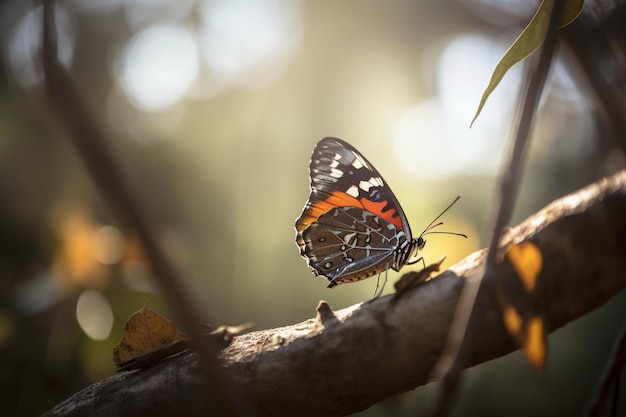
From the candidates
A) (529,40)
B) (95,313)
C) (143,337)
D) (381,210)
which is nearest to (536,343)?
(529,40)

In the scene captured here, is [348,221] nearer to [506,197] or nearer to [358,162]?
[358,162]

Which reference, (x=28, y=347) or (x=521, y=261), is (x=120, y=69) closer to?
(x=28, y=347)

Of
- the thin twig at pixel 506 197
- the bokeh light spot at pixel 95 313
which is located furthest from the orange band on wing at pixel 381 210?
the thin twig at pixel 506 197

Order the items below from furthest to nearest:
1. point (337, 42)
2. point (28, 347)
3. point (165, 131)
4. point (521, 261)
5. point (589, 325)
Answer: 1. point (165, 131)
2. point (337, 42)
3. point (589, 325)
4. point (28, 347)
5. point (521, 261)

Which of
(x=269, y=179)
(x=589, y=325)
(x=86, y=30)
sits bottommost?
(x=589, y=325)

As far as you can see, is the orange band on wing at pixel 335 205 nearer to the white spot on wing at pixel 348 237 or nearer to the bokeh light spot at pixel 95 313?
the white spot on wing at pixel 348 237

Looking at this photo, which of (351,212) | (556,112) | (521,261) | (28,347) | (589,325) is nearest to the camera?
(521,261)

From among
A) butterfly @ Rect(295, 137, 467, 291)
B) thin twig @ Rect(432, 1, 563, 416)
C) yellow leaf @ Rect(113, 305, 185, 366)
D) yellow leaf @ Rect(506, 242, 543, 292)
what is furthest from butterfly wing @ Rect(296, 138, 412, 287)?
thin twig @ Rect(432, 1, 563, 416)

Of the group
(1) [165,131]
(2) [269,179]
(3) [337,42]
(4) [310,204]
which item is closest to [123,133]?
(1) [165,131]
